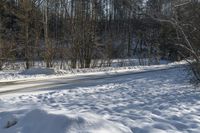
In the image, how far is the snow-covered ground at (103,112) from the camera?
7.32m

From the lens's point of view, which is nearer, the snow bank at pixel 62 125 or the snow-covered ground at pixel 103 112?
the snow bank at pixel 62 125

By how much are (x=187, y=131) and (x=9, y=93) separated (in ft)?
28.4

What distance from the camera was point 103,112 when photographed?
9555 millimetres

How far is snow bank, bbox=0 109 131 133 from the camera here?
23.1 feet

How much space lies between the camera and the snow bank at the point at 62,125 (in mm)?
7027

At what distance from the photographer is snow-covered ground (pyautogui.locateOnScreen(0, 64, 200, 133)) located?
24.0ft

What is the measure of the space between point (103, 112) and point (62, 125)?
2.53 m

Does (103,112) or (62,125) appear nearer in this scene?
(62,125)

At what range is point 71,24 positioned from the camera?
34000 mm

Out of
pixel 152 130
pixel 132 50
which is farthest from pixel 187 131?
pixel 132 50

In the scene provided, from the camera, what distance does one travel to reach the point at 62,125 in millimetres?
7141

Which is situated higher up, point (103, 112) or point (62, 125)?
point (62, 125)

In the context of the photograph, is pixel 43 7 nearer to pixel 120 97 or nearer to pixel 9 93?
pixel 9 93

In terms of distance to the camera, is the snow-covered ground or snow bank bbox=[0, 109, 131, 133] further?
the snow-covered ground
